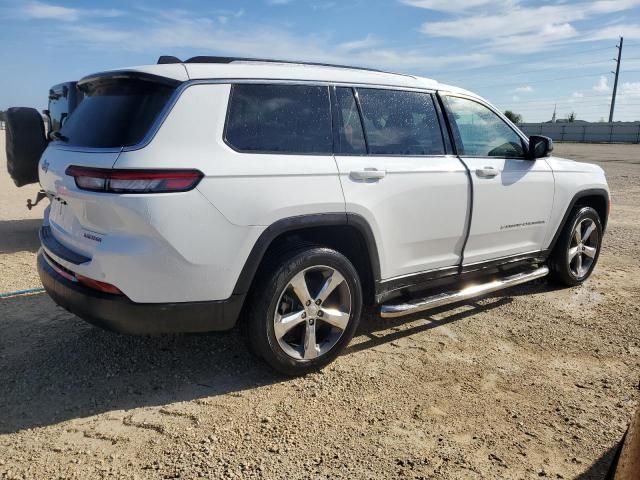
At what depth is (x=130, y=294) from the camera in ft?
9.20

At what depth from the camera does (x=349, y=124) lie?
3.55 meters

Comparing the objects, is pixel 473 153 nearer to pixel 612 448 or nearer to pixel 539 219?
pixel 539 219

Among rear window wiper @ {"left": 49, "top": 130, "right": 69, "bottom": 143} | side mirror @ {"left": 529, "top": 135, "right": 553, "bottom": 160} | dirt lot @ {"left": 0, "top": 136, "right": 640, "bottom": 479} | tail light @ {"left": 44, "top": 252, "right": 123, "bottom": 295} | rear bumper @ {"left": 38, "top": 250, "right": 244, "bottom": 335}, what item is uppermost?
side mirror @ {"left": 529, "top": 135, "right": 553, "bottom": 160}

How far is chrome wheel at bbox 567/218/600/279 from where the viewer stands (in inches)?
212

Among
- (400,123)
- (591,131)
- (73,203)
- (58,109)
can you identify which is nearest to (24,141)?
(58,109)

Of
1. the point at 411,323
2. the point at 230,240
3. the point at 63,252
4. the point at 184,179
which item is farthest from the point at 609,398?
the point at 63,252

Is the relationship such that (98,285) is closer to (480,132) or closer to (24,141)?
(480,132)

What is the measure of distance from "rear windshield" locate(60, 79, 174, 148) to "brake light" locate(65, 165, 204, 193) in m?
0.19

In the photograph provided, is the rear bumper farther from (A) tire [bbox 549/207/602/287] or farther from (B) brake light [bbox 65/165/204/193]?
(A) tire [bbox 549/207/602/287]

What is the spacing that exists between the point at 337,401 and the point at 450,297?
1.35 metres

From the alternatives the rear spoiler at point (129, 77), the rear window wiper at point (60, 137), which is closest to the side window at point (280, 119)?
the rear spoiler at point (129, 77)

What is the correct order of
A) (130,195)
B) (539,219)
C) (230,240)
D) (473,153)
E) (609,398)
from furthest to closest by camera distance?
(539,219), (473,153), (609,398), (230,240), (130,195)

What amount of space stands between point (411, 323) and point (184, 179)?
2.38m

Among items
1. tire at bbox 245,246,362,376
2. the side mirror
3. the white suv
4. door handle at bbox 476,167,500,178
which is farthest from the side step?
the side mirror
